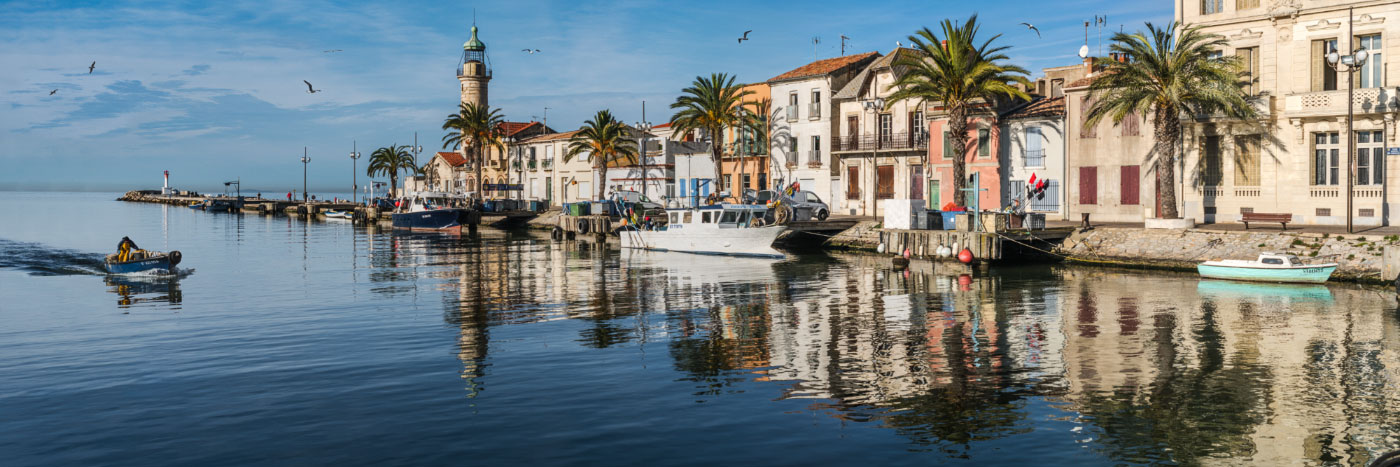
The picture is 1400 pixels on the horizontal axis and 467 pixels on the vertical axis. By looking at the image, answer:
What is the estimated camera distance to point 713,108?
72688 mm

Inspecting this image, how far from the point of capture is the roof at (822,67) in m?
69.5

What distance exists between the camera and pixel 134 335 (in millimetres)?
25203

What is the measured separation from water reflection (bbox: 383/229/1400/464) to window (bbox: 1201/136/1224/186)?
34.3ft

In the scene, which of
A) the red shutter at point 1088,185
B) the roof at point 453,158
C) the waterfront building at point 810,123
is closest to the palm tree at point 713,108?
the waterfront building at point 810,123

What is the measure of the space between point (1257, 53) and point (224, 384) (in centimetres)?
4308

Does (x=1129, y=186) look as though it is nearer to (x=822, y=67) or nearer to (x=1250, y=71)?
(x=1250, y=71)

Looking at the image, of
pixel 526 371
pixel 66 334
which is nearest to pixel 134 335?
pixel 66 334

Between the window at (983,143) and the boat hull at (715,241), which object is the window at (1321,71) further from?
the boat hull at (715,241)

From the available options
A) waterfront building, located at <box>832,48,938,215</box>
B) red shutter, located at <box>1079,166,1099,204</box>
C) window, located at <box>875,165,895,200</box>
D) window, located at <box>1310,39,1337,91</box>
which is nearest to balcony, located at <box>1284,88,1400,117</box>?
window, located at <box>1310,39,1337,91</box>

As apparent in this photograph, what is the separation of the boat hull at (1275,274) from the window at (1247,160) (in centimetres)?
1184

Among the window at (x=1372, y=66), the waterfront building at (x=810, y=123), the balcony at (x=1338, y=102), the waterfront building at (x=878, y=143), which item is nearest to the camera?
the balcony at (x=1338, y=102)

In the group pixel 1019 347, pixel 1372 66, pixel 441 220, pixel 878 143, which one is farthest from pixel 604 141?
pixel 1019 347

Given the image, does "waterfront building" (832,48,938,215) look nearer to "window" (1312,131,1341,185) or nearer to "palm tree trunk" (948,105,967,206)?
"palm tree trunk" (948,105,967,206)

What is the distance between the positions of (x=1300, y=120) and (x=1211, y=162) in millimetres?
4518
